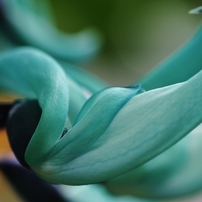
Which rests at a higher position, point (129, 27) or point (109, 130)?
point (109, 130)

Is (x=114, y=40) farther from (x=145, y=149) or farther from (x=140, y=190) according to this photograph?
(x=145, y=149)

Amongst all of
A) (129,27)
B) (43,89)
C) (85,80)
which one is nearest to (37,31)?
(85,80)

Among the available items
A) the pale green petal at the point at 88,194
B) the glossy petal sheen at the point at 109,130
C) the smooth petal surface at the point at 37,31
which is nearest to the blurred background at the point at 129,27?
the smooth petal surface at the point at 37,31

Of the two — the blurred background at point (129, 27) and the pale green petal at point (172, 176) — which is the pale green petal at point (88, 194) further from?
the blurred background at point (129, 27)

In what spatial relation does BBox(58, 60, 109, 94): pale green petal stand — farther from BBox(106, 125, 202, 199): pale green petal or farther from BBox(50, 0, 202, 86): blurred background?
BBox(50, 0, 202, 86): blurred background

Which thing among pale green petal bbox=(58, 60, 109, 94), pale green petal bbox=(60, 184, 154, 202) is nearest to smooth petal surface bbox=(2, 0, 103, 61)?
pale green petal bbox=(58, 60, 109, 94)

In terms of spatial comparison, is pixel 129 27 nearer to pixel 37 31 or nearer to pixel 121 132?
pixel 37 31

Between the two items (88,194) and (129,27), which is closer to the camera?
(88,194)
